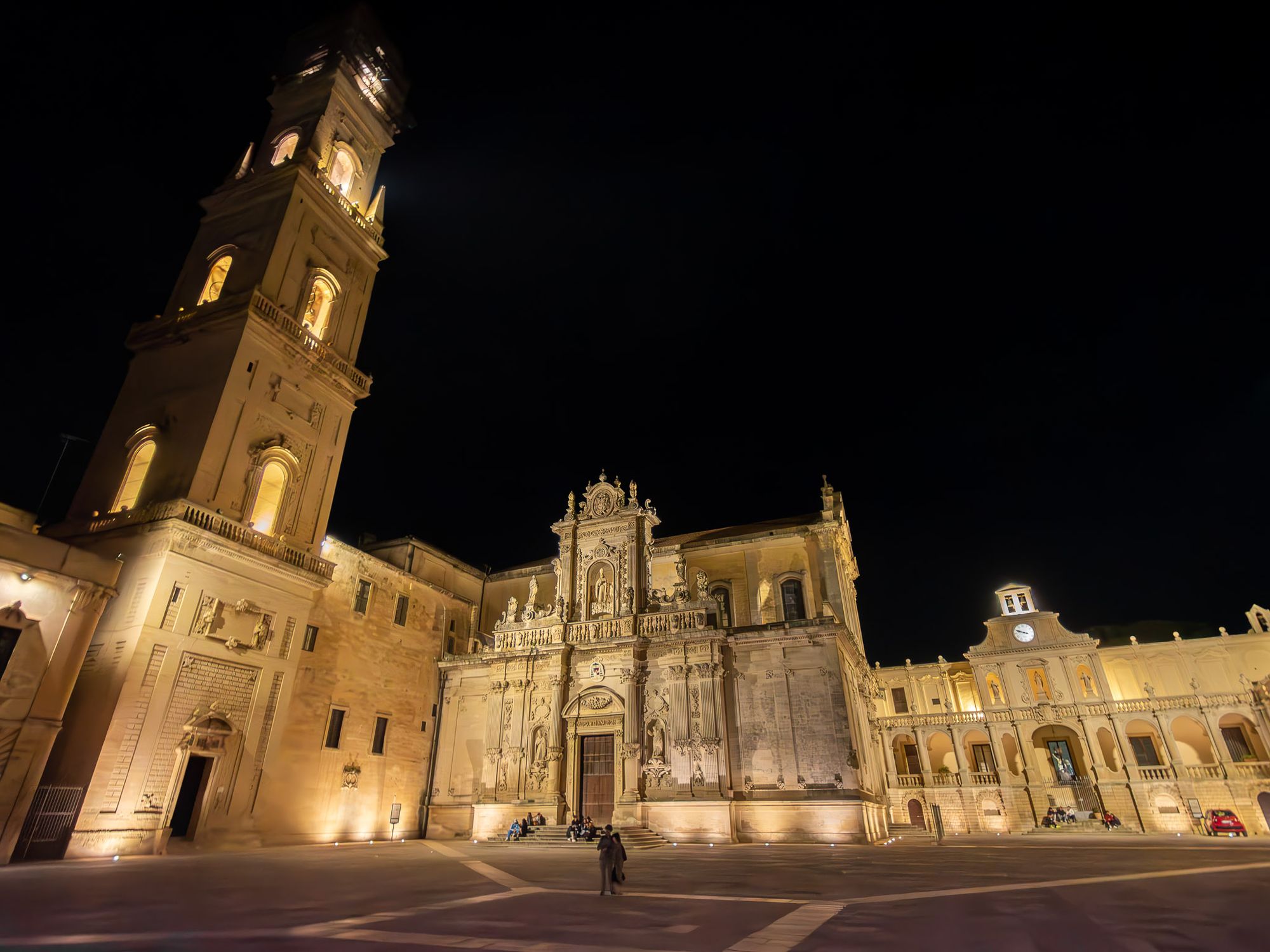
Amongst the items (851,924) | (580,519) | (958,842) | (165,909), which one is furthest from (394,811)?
(851,924)

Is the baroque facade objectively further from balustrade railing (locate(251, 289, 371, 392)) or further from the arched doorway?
the arched doorway

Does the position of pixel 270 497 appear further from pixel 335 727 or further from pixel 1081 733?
pixel 1081 733

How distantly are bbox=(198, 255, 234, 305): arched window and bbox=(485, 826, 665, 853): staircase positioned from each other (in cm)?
2415

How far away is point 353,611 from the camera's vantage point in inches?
1061

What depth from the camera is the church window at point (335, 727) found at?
2489cm

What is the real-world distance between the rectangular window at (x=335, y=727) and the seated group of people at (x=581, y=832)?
9.83m

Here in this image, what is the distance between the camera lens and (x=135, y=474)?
875 inches

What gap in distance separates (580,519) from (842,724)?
14.0m

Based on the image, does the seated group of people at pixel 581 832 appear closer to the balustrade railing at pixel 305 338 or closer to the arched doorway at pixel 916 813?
the balustrade railing at pixel 305 338

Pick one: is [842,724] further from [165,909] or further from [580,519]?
[165,909]

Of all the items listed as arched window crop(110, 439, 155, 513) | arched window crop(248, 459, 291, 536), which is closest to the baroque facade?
arched window crop(248, 459, 291, 536)

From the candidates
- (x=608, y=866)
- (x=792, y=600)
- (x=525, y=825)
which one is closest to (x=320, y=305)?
(x=525, y=825)

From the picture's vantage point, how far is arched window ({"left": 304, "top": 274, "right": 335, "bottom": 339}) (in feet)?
90.2

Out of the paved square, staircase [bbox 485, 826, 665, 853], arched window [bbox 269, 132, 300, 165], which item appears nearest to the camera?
the paved square
